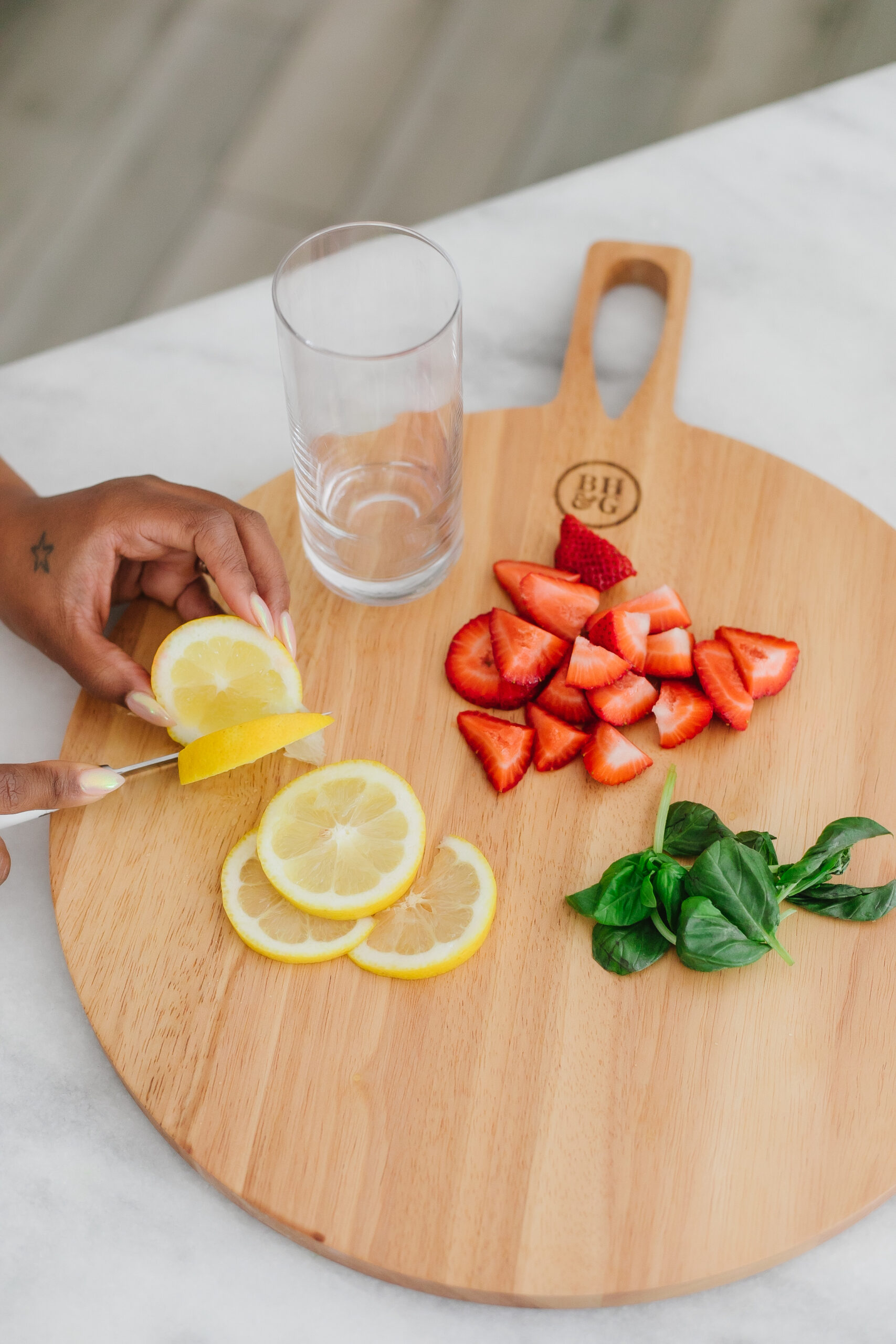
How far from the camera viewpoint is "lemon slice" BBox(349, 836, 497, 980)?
58.6 inches

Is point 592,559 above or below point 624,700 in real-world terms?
Answer: above

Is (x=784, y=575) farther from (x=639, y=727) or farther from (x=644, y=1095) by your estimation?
(x=644, y=1095)

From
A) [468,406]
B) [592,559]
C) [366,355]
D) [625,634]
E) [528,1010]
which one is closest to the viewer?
[528,1010]

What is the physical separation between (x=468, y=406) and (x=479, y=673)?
0.68 meters

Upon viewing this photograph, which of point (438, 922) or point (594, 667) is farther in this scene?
point (594, 667)

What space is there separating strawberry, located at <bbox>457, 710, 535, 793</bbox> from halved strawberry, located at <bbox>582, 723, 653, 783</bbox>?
0.31 feet

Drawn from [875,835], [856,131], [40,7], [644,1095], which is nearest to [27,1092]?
[644,1095]

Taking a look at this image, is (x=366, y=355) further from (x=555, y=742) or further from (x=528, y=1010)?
(x=528, y=1010)

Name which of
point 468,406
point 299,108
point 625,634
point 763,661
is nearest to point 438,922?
point 625,634

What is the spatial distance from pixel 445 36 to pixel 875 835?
425 centimetres

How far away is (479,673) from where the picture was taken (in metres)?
1.76

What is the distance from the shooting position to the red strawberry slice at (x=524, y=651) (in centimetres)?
174

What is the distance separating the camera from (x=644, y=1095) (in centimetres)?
142

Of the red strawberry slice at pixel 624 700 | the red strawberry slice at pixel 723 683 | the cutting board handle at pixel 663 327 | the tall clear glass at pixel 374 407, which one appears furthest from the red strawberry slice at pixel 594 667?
the cutting board handle at pixel 663 327
